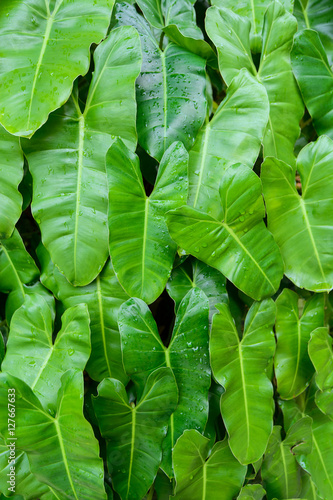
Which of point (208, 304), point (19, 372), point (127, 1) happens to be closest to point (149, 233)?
point (208, 304)

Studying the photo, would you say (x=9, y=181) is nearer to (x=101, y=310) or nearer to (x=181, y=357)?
(x=101, y=310)

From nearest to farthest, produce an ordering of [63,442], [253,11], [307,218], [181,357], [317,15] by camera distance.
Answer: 1. [63,442]
2. [181,357]
3. [307,218]
4. [253,11]
5. [317,15]

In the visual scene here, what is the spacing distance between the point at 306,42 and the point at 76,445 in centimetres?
119

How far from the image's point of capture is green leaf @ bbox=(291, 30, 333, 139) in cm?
118

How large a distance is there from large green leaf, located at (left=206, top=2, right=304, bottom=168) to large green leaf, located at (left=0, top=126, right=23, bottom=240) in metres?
0.57

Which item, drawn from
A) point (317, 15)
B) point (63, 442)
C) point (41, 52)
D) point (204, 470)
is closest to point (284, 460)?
point (204, 470)

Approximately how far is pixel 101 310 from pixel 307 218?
1.93ft

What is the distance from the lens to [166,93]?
3.43 ft

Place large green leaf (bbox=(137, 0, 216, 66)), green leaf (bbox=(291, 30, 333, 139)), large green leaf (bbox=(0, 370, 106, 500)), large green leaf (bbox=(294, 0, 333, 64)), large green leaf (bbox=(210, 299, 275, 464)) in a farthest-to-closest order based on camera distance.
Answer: large green leaf (bbox=(294, 0, 333, 64)), green leaf (bbox=(291, 30, 333, 139)), large green leaf (bbox=(137, 0, 216, 66)), large green leaf (bbox=(210, 299, 275, 464)), large green leaf (bbox=(0, 370, 106, 500))

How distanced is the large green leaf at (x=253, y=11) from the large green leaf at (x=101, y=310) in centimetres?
79

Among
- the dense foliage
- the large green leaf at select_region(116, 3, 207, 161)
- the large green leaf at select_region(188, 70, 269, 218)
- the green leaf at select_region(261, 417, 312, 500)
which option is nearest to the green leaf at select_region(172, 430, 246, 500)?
the dense foliage

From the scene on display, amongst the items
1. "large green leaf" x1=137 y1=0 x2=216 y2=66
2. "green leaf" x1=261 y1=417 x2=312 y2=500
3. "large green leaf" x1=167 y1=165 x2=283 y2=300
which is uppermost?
"large green leaf" x1=137 y1=0 x2=216 y2=66

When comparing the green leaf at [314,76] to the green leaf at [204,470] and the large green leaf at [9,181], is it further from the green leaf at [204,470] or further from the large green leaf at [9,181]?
the green leaf at [204,470]

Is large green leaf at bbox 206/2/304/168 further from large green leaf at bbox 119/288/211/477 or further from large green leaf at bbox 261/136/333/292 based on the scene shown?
large green leaf at bbox 119/288/211/477
